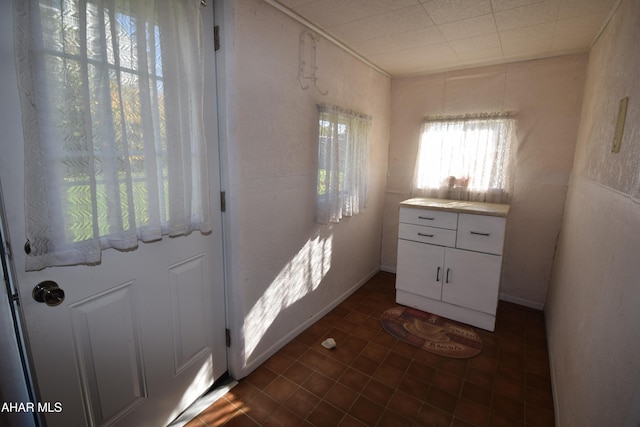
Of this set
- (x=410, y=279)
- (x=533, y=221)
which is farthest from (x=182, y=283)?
(x=533, y=221)

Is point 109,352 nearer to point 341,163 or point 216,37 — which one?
point 216,37

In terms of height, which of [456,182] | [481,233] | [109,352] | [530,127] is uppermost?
[530,127]

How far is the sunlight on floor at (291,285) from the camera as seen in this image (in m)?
1.85

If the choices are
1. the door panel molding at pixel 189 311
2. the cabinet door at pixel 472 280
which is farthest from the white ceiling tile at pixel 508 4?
the door panel molding at pixel 189 311

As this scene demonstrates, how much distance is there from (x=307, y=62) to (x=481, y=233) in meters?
1.83

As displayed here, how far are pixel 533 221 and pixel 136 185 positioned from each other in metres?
3.09

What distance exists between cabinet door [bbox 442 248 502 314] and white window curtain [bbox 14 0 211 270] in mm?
2027

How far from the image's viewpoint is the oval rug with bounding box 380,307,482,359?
213 cm

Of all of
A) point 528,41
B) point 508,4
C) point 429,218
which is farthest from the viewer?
point 429,218

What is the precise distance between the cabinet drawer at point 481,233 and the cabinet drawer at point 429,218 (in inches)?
2.4

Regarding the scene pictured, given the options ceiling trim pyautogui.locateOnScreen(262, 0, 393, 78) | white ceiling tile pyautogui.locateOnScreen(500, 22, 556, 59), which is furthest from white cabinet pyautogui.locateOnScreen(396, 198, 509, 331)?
ceiling trim pyautogui.locateOnScreen(262, 0, 393, 78)

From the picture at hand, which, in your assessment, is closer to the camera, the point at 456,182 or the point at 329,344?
the point at 329,344

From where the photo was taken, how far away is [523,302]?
281 centimetres

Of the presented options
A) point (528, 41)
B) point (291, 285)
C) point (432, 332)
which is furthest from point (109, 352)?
point (528, 41)
